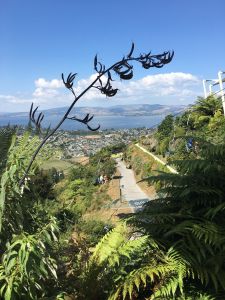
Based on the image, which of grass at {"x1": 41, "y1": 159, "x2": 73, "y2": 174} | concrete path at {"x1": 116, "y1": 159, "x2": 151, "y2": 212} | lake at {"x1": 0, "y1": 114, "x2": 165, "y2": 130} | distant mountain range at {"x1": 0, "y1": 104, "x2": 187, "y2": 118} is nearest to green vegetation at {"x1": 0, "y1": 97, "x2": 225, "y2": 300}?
grass at {"x1": 41, "y1": 159, "x2": 73, "y2": 174}

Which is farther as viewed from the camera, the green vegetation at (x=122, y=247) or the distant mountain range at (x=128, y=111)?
the distant mountain range at (x=128, y=111)

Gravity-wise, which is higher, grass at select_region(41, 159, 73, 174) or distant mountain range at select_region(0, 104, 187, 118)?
→ distant mountain range at select_region(0, 104, 187, 118)

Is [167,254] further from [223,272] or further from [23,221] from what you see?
[23,221]

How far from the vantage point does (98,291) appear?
282cm

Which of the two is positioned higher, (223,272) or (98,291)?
(223,272)

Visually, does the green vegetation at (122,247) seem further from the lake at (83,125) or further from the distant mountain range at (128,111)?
the distant mountain range at (128,111)

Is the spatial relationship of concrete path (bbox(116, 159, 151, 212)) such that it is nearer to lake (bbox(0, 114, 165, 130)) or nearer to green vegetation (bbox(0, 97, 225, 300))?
lake (bbox(0, 114, 165, 130))

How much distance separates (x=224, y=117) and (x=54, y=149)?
14.7 meters

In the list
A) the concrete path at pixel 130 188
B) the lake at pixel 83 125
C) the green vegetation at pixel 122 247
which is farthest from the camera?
the concrete path at pixel 130 188

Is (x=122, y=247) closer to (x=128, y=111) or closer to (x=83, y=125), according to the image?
(x=83, y=125)

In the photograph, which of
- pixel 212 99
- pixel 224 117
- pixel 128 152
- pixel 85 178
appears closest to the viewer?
pixel 224 117

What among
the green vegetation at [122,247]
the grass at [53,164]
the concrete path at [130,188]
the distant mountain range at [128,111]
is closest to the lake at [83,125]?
the distant mountain range at [128,111]

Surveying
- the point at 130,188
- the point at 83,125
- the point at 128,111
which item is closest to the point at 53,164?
the point at 83,125

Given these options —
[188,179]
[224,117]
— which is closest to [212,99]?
[224,117]
